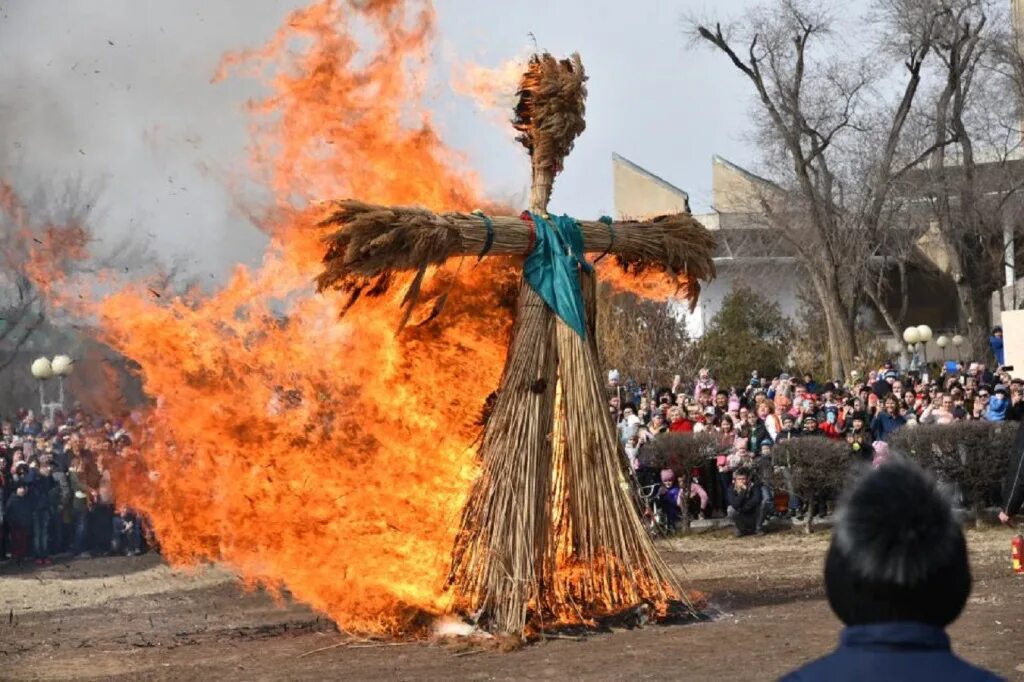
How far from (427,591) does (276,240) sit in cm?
239

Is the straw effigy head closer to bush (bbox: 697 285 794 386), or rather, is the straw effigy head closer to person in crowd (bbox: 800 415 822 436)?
person in crowd (bbox: 800 415 822 436)

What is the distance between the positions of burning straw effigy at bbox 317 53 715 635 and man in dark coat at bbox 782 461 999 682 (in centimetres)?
564

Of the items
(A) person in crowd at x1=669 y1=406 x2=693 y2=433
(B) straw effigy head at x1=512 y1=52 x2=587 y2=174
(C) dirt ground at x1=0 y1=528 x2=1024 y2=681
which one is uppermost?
(B) straw effigy head at x1=512 y1=52 x2=587 y2=174

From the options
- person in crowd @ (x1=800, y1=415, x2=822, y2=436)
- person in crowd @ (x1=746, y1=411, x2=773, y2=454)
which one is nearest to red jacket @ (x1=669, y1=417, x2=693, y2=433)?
person in crowd @ (x1=746, y1=411, x2=773, y2=454)

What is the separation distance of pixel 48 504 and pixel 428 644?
34.3ft

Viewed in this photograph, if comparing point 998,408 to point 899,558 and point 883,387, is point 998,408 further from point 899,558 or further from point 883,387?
point 899,558

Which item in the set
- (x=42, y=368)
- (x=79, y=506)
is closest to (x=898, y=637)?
(x=42, y=368)

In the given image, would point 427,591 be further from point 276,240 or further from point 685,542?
point 685,542

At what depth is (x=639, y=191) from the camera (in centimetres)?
4412

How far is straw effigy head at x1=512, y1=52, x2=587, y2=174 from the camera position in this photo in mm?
8938

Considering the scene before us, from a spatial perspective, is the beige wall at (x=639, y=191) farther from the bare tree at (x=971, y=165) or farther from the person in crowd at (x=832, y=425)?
the person in crowd at (x=832, y=425)

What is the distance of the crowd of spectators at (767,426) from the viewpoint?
15531mm

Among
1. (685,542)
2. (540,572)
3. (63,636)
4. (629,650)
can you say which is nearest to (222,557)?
(63,636)

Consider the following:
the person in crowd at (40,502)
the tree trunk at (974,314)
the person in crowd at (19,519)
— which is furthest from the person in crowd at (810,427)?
the tree trunk at (974,314)
